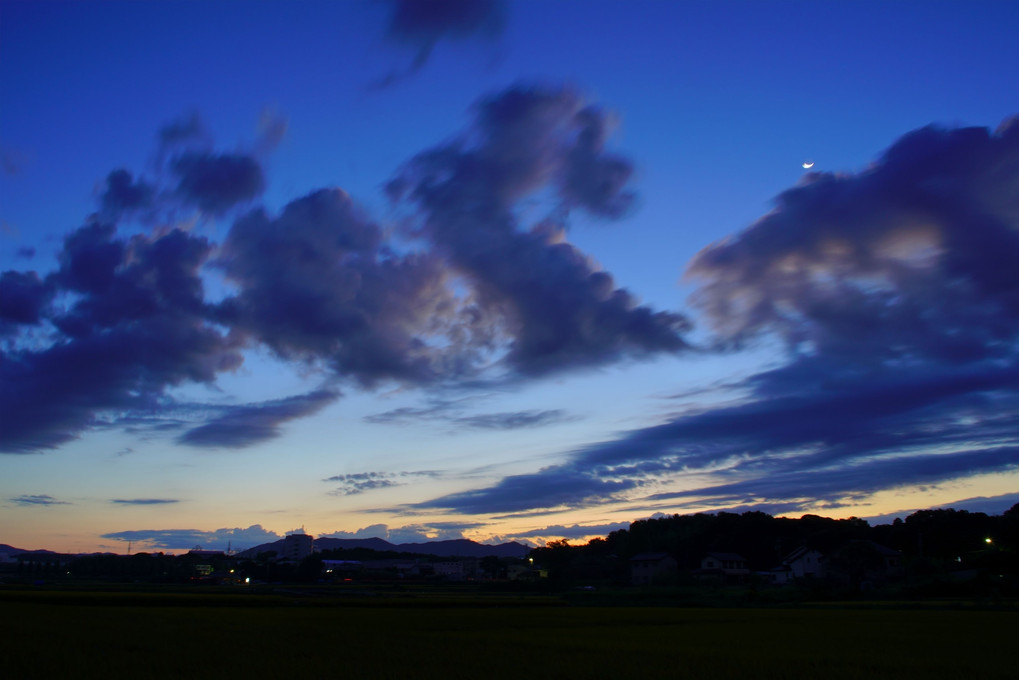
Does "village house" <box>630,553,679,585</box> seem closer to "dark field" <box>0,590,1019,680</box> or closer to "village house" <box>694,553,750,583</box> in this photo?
"village house" <box>694,553,750,583</box>

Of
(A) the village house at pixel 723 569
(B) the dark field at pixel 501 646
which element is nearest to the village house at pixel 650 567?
(A) the village house at pixel 723 569

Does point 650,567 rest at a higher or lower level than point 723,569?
higher

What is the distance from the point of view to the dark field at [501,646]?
58.4 ft

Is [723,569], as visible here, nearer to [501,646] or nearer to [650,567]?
[650,567]

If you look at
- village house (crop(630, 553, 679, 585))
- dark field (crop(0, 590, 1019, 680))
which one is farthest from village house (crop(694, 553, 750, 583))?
dark field (crop(0, 590, 1019, 680))

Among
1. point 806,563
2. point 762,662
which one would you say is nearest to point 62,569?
point 806,563

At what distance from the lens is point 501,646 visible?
23.8m

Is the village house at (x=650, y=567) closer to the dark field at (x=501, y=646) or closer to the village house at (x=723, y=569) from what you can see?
the village house at (x=723, y=569)

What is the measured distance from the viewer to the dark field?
17.8 metres

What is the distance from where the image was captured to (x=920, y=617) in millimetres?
36969

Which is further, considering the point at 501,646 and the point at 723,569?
the point at 723,569

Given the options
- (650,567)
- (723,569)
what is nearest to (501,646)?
(723,569)

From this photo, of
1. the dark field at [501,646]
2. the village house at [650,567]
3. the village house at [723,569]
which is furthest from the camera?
the village house at [650,567]

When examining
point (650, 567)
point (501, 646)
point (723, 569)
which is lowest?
point (723, 569)
